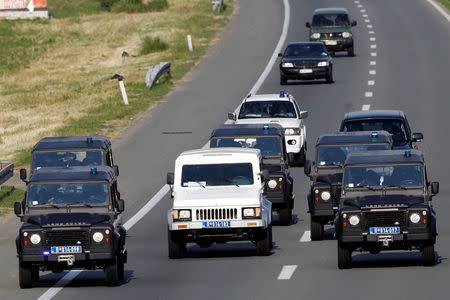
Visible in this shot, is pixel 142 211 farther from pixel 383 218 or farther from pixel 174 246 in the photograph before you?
pixel 383 218

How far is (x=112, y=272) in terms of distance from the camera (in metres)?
20.3

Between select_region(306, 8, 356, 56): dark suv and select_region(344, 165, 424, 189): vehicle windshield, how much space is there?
128 feet

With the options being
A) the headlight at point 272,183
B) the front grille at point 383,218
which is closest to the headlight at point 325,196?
the headlight at point 272,183

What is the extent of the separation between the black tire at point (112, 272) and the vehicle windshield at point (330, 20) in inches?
1699

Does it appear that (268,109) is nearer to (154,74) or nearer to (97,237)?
(154,74)

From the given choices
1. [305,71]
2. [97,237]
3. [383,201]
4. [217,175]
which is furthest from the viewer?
[305,71]

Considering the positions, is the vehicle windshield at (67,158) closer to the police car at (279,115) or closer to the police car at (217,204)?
the police car at (217,204)

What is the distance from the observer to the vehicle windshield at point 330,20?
205ft

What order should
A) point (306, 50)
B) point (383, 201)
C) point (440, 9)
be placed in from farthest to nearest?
point (440, 9) → point (306, 50) → point (383, 201)

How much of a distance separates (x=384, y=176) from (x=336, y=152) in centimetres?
432

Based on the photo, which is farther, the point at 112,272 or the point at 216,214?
the point at 216,214

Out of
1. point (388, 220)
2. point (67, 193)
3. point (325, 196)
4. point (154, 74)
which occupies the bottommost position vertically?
point (154, 74)

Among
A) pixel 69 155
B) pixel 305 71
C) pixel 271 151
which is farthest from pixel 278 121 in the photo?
pixel 305 71

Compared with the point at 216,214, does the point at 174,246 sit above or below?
below
